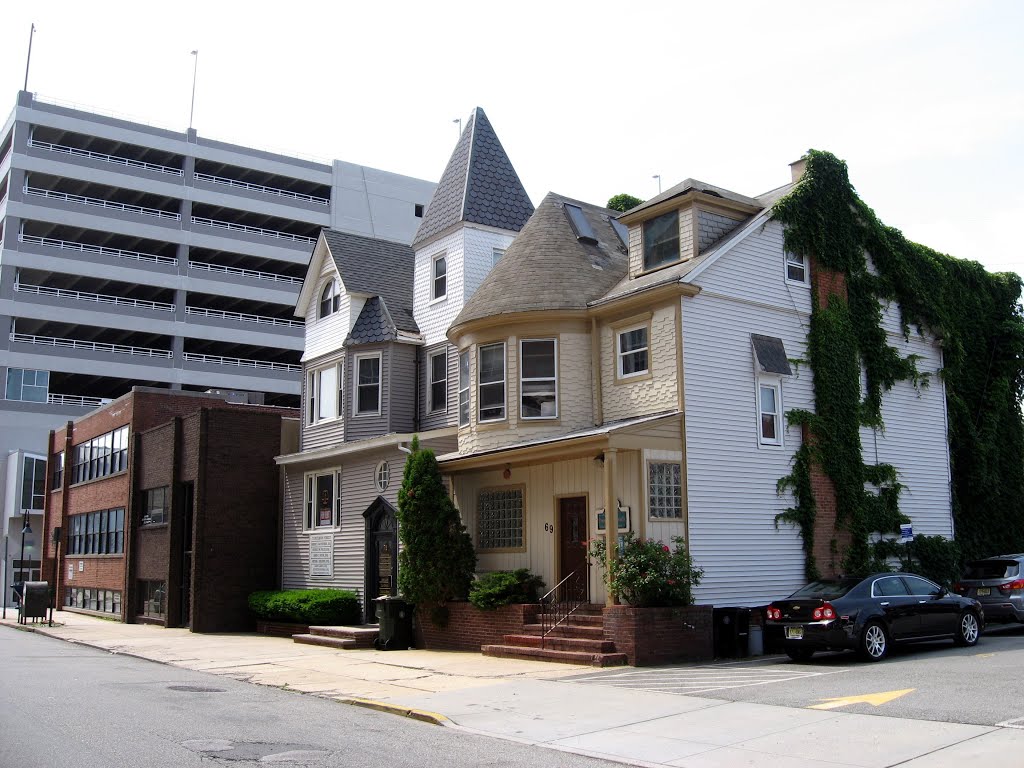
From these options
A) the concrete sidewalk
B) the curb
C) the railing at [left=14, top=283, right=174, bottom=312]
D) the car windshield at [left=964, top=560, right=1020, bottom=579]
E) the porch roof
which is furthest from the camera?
the railing at [left=14, top=283, right=174, bottom=312]

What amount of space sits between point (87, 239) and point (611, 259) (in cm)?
5117

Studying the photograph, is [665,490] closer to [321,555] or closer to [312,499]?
[321,555]

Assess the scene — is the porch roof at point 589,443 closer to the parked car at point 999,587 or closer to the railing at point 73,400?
the parked car at point 999,587

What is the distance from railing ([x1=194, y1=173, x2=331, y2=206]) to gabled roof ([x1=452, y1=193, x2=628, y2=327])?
161ft

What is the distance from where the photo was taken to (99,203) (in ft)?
209

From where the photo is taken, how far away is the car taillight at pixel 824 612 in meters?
15.4

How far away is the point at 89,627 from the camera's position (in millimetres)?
30594

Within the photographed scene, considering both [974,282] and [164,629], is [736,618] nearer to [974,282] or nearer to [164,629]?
[974,282]

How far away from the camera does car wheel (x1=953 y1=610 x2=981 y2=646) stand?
16.8m

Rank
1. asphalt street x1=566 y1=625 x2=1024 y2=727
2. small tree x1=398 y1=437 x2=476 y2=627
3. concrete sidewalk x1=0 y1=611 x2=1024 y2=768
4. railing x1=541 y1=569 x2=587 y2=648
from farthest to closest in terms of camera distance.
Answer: small tree x1=398 y1=437 x2=476 y2=627 < railing x1=541 y1=569 x2=587 y2=648 < asphalt street x1=566 y1=625 x2=1024 y2=727 < concrete sidewalk x1=0 y1=611 x2=1024 y2=768

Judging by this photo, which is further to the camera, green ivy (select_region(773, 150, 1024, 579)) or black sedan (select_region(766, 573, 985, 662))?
green ivy (select_region(773, 150, 1024, 579))

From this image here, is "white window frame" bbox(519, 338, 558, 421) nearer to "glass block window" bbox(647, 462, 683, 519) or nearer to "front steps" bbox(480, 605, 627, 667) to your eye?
"glass block window" bbox(647, 462, 683, 519)

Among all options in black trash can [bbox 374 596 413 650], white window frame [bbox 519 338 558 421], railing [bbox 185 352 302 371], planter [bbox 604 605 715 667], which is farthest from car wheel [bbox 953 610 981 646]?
railing [bbox 185 352 302 371]

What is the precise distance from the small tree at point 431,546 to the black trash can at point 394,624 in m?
0.34
